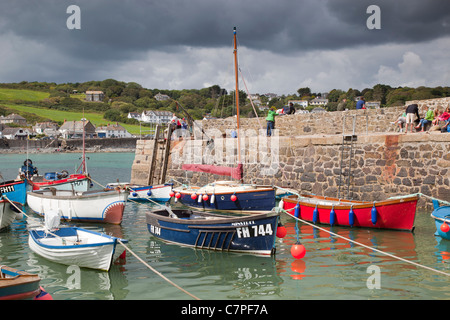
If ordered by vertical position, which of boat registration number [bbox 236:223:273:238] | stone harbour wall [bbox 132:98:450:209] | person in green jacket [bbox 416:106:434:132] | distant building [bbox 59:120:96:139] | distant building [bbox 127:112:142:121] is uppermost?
distant building [bbox 127:112:142:121]

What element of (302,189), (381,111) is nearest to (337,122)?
(381,111)

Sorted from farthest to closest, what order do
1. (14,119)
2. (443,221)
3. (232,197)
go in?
(14,119), (232,197), (443,221)

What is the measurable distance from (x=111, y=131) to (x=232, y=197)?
12365cm

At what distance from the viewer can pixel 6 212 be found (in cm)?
1388

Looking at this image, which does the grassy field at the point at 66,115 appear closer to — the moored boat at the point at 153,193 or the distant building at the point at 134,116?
the distant building at the point at 134,116

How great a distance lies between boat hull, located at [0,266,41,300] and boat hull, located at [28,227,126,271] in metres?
2.64

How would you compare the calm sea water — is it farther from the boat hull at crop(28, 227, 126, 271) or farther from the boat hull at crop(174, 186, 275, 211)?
the boat hull at crop(174, 186, 275, 211)

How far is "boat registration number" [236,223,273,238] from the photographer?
34.3 ft

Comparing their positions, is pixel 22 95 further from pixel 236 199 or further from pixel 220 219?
pixel 220 219

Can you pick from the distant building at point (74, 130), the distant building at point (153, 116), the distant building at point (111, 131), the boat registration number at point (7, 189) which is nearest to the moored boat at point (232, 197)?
the boat registration number at point (7, 189)

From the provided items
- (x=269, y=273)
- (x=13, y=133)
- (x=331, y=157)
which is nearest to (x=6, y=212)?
(x=269, y=273)

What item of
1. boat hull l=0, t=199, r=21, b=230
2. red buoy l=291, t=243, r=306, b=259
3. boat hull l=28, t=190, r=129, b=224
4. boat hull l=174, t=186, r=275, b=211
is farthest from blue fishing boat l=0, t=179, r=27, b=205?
red buoy l=291, t=243, r=306, b=259

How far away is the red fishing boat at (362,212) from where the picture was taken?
42.0 ft

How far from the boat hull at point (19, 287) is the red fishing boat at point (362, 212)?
23.6 feet
